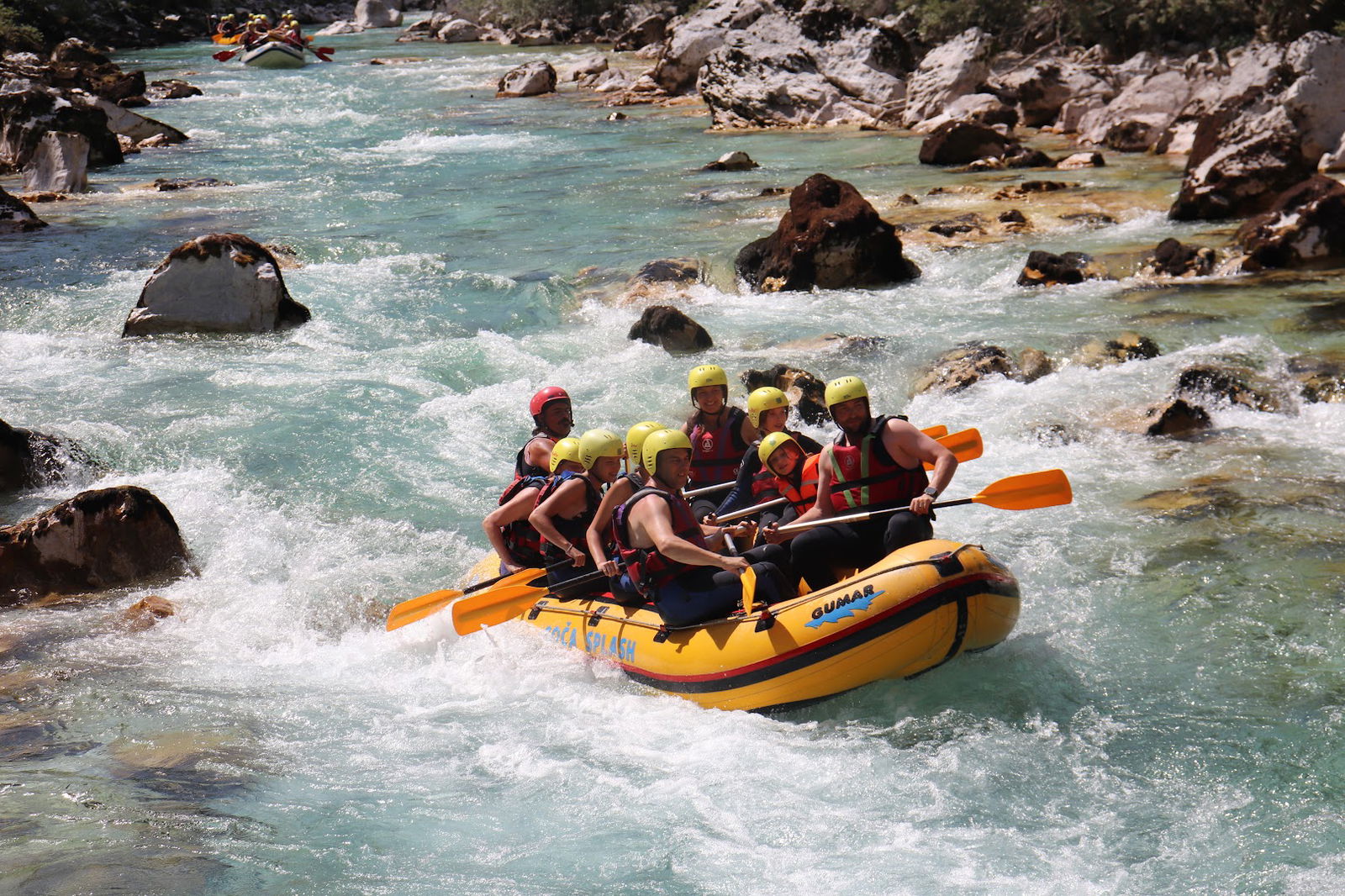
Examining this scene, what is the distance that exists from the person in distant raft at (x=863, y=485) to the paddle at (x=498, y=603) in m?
1.13

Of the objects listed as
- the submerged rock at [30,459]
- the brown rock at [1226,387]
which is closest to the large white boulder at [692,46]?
the brown rock at [1226,387]

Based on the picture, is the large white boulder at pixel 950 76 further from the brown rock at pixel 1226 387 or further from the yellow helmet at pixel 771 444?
the yellow helmet at pixel 771 444

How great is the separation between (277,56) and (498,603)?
117 feet

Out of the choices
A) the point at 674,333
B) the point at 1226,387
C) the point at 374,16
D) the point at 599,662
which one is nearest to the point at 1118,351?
the point at 1226,387

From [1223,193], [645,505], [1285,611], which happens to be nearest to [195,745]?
[645,505]

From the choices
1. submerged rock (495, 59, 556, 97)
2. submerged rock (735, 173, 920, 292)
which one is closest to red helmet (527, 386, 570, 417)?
submerged rock (735, 173, 920, 292)

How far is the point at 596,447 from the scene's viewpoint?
6.45 m

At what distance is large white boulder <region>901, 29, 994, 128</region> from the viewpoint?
21609 mm

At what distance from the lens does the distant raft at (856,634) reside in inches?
221

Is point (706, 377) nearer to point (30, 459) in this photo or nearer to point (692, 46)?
point (30, 459)

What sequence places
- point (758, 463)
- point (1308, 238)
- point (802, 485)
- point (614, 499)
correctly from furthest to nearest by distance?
point (1308, 238), point (758, 463), point (802, 485), point (614, 499)

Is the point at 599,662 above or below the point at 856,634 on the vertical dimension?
below

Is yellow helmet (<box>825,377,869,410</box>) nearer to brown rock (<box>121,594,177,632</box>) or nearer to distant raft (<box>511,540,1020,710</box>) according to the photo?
distant raft (<box>511,540,1020,710</box>)

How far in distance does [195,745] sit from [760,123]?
19.1m
